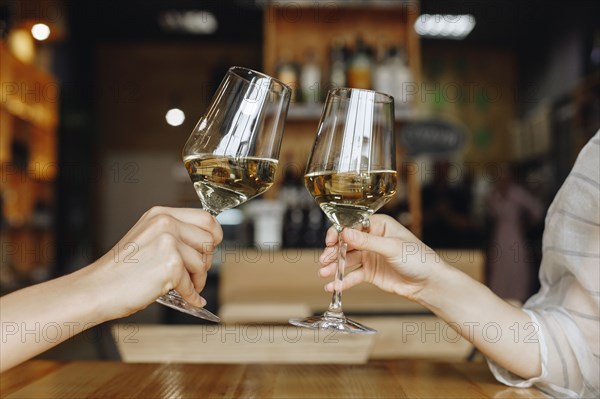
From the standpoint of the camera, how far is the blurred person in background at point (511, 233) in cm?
473

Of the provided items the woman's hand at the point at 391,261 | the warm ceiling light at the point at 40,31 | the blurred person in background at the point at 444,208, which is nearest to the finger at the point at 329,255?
the woman's hand at the point at 391,261

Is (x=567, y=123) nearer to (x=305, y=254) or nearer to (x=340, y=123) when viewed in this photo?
(x=305, y=254)

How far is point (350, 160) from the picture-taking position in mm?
745

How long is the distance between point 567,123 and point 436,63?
5.94 ft

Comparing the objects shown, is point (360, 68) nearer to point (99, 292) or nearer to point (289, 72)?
point (289, 72)

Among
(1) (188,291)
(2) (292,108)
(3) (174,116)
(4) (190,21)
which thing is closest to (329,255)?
(1) (188,291)

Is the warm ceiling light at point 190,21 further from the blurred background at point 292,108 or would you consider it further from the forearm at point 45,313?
the forearm at point 45,313

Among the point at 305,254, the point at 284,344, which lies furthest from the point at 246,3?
the point at 284,344

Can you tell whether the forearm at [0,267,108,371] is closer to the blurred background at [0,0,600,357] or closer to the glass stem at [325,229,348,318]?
the glass stem at [325,229,348,318]

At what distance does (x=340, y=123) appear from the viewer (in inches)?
29.8

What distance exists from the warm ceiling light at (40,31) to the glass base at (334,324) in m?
4.61

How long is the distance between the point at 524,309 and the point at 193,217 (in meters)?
0.51

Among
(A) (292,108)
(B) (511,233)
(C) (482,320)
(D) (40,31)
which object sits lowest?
(B) (511,233)

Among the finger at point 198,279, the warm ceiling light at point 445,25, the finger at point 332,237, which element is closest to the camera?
the finger at point 198,279
